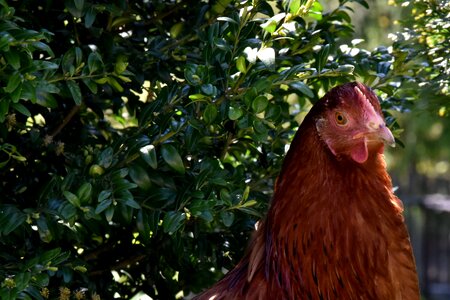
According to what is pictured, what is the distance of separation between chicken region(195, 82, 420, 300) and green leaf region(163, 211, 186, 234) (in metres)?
0.29

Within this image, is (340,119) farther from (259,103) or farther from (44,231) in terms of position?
(44,231)

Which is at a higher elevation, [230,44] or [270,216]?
[230,44]

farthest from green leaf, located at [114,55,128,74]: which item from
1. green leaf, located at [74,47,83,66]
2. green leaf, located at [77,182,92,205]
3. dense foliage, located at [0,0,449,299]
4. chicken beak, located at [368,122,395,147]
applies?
chicken beak, located at [368,122,395,147]

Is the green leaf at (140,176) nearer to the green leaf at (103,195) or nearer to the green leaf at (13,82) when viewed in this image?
the green leaf at (103,195)

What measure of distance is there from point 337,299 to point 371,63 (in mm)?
942

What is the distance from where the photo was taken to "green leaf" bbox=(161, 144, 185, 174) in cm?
271

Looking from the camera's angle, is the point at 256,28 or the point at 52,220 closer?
the point at 52,220

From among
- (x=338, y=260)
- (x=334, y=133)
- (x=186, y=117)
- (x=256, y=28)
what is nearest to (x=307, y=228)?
(x=338, y=260)

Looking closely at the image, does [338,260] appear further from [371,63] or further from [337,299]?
[371,63]

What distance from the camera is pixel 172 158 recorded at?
8.88ft

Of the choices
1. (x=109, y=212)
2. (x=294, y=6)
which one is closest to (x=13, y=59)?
(x=109, y=212)

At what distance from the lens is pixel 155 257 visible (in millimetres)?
3260

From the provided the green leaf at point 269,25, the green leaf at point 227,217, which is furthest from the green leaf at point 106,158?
the green leaf at point 269,25

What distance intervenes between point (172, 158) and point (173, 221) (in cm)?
19
